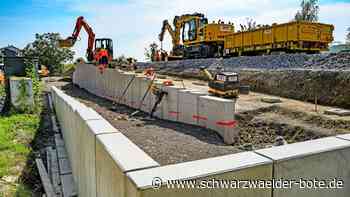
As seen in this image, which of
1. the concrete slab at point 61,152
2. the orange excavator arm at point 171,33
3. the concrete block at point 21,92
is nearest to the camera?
the concrete slab at point 61,152

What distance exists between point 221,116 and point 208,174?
6.32 metres

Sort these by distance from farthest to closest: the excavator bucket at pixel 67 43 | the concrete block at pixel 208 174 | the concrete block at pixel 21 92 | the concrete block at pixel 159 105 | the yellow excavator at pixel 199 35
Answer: the yellow excavator at pixel 199 35, the excavator bucket at pixel 67 43, the concrete block at pixel 159 105, the concrete block at pixel 21 92, the concrete block at pixel 208 174

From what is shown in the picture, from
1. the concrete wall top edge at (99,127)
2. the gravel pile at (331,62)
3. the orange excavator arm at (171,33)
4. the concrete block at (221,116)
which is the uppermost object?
the orange excavator arm at (171,33)

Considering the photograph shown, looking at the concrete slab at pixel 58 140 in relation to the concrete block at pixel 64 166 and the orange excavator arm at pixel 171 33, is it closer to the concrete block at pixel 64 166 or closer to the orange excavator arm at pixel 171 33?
the concrete block at pixel 64 166

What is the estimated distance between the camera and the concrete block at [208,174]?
156cm

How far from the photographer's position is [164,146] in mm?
6551

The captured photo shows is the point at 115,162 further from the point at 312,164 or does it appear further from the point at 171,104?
the point at 171,104

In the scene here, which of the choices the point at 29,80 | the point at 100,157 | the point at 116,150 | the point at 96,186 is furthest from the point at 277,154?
the point at 29,80

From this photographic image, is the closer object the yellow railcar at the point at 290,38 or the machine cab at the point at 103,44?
the yellow railcar at the point at 290,38

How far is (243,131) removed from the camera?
27.4ft

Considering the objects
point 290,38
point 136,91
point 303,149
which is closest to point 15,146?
point 136,91

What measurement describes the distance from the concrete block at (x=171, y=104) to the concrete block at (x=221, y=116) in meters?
1.44

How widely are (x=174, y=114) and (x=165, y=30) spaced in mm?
18138

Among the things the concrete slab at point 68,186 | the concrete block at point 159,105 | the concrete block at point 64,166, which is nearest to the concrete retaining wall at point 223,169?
the concrete slab at point 68,186
